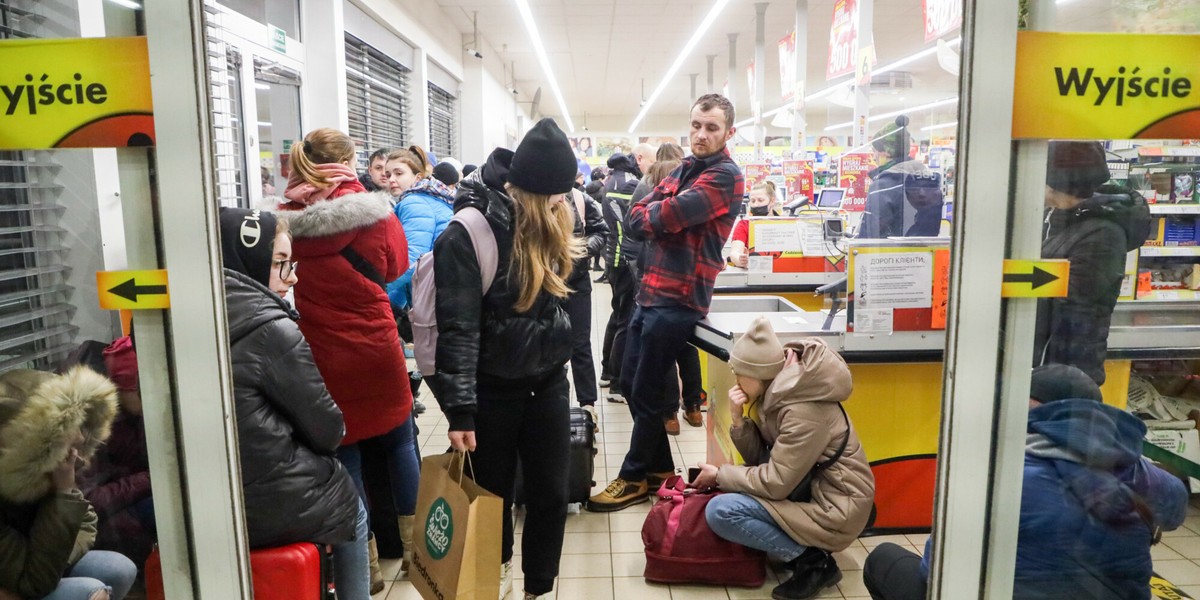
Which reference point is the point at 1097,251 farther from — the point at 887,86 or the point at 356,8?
the point at 887,86

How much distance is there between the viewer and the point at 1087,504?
1.50 m

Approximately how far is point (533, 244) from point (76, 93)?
1.18 metres

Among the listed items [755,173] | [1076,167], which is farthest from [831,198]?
[1076,167]

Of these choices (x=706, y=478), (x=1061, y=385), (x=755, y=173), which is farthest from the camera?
(x=755, y=173)

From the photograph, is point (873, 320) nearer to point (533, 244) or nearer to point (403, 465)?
point (533, 244)

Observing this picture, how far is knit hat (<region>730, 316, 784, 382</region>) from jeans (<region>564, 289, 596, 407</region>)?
146 centimetres

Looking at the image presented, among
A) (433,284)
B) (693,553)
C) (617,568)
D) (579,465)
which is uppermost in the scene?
(433,284)

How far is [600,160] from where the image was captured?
23.8m

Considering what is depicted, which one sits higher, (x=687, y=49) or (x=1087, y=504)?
(x=687, y=49)

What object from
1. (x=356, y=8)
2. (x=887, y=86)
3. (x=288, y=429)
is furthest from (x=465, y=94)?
Result: (x=288, y=429)

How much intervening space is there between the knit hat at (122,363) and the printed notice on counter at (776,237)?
4457mm

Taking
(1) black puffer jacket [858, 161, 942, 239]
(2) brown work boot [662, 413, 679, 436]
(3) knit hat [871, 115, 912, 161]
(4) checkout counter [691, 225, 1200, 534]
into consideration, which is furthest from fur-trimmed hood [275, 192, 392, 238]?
(3) knit hat [871, 115, 912, 161]

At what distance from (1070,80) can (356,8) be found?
6546 millimetres

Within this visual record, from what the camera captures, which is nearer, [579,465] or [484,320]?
[484,320]
